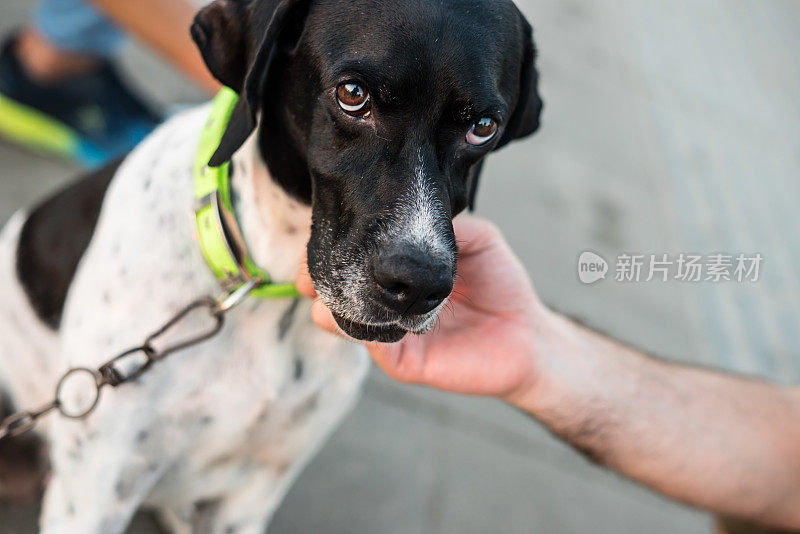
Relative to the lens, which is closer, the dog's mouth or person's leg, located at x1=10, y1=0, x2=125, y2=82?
the dog's mouth

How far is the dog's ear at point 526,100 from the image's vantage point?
6.04ft

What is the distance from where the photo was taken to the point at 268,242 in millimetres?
1813

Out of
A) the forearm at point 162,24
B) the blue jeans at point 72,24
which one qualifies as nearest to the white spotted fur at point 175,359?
the forearm at point 162,24

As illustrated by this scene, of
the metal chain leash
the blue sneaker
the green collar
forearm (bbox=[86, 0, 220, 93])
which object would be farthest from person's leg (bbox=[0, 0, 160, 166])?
the metal chain leash

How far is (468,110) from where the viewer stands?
5.23 feet

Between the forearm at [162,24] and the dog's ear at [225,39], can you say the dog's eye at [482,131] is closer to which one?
the dog's ear at [225,39]

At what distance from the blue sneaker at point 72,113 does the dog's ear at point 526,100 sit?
86.9 inches

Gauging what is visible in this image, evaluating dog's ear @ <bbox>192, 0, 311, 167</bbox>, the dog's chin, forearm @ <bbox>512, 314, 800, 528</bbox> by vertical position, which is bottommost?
forearm @ <bbox>512, 314, 800, 528</bbox>

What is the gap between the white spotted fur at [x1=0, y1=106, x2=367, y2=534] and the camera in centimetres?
180

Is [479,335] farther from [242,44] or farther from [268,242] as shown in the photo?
[242,44]

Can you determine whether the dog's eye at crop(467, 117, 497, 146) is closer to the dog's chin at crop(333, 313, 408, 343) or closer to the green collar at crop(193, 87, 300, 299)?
the dog's chin at crop(333, 313, 408, 343)

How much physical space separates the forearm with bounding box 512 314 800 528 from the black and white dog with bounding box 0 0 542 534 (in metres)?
0.55

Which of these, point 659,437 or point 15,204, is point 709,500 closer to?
point 659,437

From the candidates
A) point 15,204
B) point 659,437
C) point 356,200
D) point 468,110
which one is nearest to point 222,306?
point 356,200
